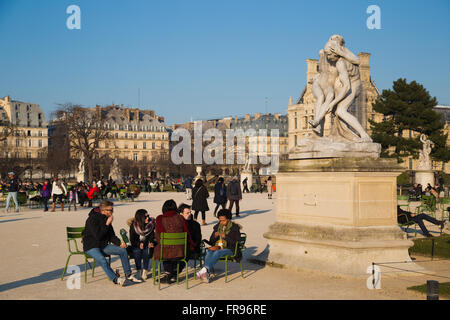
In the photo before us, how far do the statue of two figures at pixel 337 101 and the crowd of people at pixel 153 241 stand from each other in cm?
216

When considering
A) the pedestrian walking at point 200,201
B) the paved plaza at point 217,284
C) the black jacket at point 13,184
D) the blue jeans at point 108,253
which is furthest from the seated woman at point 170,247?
the black jacket at point 13,184

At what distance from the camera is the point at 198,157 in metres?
69.8

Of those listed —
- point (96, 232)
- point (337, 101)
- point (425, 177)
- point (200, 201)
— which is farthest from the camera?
point (425, 177)

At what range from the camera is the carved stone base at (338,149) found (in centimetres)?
960

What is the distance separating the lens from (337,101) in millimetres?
10062

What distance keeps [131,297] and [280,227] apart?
334 centimetres

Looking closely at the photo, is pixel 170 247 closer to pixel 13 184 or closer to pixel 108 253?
pixel 108 253

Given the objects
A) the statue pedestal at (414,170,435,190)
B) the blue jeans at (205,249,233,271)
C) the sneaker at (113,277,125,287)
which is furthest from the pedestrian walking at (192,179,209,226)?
the statue pedestal at (414,170,435,190)

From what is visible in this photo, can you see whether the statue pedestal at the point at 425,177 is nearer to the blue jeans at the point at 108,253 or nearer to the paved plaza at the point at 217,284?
the paved plaza at the point at 217,284

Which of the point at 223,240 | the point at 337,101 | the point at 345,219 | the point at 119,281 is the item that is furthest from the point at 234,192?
the point at 119,281

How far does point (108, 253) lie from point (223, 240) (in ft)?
6.25

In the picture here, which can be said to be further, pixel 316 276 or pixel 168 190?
pixel 168 190

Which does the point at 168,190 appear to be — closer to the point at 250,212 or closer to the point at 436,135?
the point at 436,135
